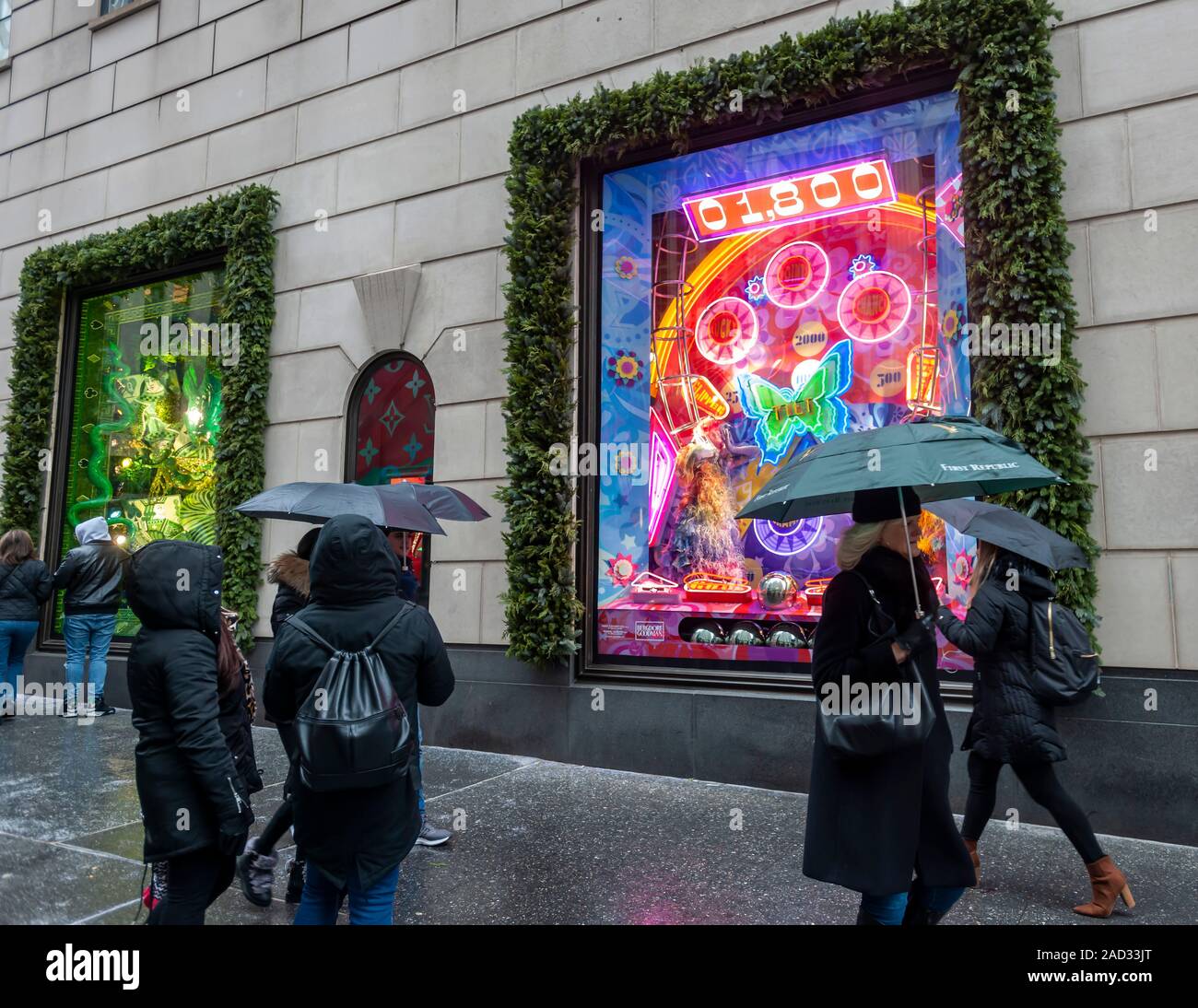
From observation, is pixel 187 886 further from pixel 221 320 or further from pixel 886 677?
pixel 221 320

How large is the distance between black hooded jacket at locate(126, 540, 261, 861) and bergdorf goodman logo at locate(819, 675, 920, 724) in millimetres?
2078

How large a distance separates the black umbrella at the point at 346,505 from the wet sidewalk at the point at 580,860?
1.90 metres

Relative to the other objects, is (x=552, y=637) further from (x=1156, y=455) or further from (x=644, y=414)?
(x=1156, y=455)

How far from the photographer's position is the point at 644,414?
27.3 feet

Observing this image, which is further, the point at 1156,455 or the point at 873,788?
the point at 1156,455

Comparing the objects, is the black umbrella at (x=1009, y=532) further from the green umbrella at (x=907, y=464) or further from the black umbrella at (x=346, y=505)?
the black umbrella at (x=346, y=505)

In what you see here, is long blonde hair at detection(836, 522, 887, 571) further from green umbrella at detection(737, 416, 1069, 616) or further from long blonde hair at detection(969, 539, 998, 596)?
long blonde hair at detection(969, 539, 998, 596)

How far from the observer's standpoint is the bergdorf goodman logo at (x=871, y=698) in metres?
3.10

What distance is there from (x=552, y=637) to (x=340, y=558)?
466 cm

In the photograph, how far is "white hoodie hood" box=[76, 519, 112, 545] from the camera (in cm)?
967


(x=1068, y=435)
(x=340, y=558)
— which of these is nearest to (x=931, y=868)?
(x=340, y=558)

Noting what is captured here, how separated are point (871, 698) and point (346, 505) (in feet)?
9.80

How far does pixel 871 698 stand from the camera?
312 centimetres

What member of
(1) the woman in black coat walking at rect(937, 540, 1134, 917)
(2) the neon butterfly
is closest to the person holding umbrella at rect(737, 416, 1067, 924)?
(1) the woman in black coat walking at rect(937, 540, 1134, 917)
